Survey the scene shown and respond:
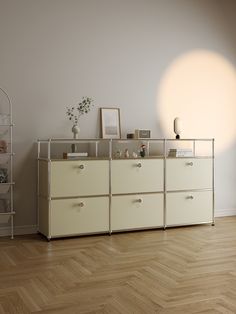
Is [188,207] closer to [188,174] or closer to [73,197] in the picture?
[188,174]

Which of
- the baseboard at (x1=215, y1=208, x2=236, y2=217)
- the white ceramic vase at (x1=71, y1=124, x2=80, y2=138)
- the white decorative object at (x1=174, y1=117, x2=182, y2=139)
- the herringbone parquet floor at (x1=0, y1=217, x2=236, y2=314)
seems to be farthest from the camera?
the baseboard at (x1=215, y1=208, x2=236, y2=217)

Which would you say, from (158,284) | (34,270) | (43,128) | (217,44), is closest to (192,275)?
(158,284)

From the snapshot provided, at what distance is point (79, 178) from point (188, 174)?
52.1 inches

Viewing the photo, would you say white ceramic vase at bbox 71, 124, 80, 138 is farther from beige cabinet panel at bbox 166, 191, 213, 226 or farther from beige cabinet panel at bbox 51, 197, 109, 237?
beige cabinet panel at bbox 166, 191, 213, 226

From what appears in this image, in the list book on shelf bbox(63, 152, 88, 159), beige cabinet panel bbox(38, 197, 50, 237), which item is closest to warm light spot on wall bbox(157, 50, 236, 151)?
book on shelf bbox(63, 152, 88, 159)

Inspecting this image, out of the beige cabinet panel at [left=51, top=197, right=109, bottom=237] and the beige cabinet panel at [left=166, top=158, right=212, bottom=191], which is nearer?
the beige cabinet panel at [left=51, top=197, right=109, bottom=237]

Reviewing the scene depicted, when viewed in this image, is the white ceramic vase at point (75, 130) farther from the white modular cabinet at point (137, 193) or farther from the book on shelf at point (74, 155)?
the white modular cabinet at point (137, 193)

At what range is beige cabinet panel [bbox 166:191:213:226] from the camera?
16.4 feet

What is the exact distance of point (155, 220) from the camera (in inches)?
193

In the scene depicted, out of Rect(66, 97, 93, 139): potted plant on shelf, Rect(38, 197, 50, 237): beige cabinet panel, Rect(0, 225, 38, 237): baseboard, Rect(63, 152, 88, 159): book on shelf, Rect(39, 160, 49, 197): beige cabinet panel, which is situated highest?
Rect(66, 97, 93, 139): potted plant on shelf

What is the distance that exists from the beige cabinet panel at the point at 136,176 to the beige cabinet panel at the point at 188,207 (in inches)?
9.5

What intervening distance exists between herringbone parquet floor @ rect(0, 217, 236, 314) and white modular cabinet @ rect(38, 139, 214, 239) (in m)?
0.18

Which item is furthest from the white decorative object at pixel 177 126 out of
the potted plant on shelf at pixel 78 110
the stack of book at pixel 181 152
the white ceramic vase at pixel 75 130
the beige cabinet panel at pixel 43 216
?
the beige cabinet panel at pixel 43 216

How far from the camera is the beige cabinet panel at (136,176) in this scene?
4715 mm
